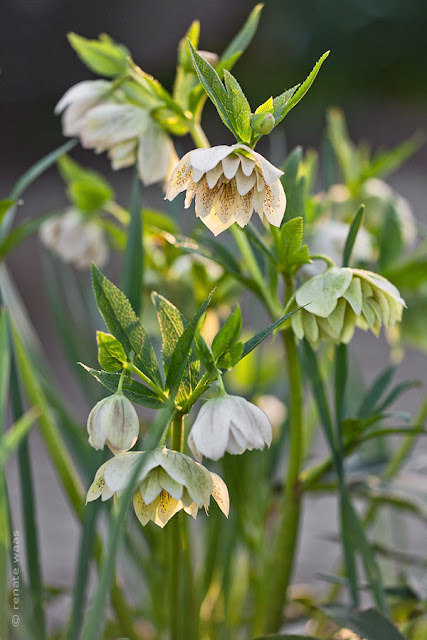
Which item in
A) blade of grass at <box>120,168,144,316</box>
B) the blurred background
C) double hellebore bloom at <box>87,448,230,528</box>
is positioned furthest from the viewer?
the blurred background

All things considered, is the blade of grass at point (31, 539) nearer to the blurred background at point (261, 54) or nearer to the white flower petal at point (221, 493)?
the white flower petal at point (221, 493)

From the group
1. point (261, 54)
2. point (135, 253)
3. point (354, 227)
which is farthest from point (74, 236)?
point (261, 54)

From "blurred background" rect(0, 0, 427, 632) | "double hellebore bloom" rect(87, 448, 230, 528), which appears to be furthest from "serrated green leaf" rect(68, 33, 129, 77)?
"blurred background" rect(0, 0, 427, 632)

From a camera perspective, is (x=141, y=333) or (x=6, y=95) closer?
(x=141, y=333)

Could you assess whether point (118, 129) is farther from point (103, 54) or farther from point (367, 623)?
point (367, 623)

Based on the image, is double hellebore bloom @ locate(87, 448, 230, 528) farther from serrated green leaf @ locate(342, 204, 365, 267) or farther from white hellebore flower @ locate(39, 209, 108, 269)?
white hellebore flower @ locate(39, 209, 108, 269)

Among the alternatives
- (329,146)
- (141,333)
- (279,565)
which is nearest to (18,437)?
(141,333)

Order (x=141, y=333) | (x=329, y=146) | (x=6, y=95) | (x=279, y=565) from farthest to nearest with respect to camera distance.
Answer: (x=6, y=95) < (x=329, y=146) < (x=279, y=565) < (x=141, y=333)

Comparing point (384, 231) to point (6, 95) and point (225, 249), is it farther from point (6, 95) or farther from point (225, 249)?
point (6, 95)
